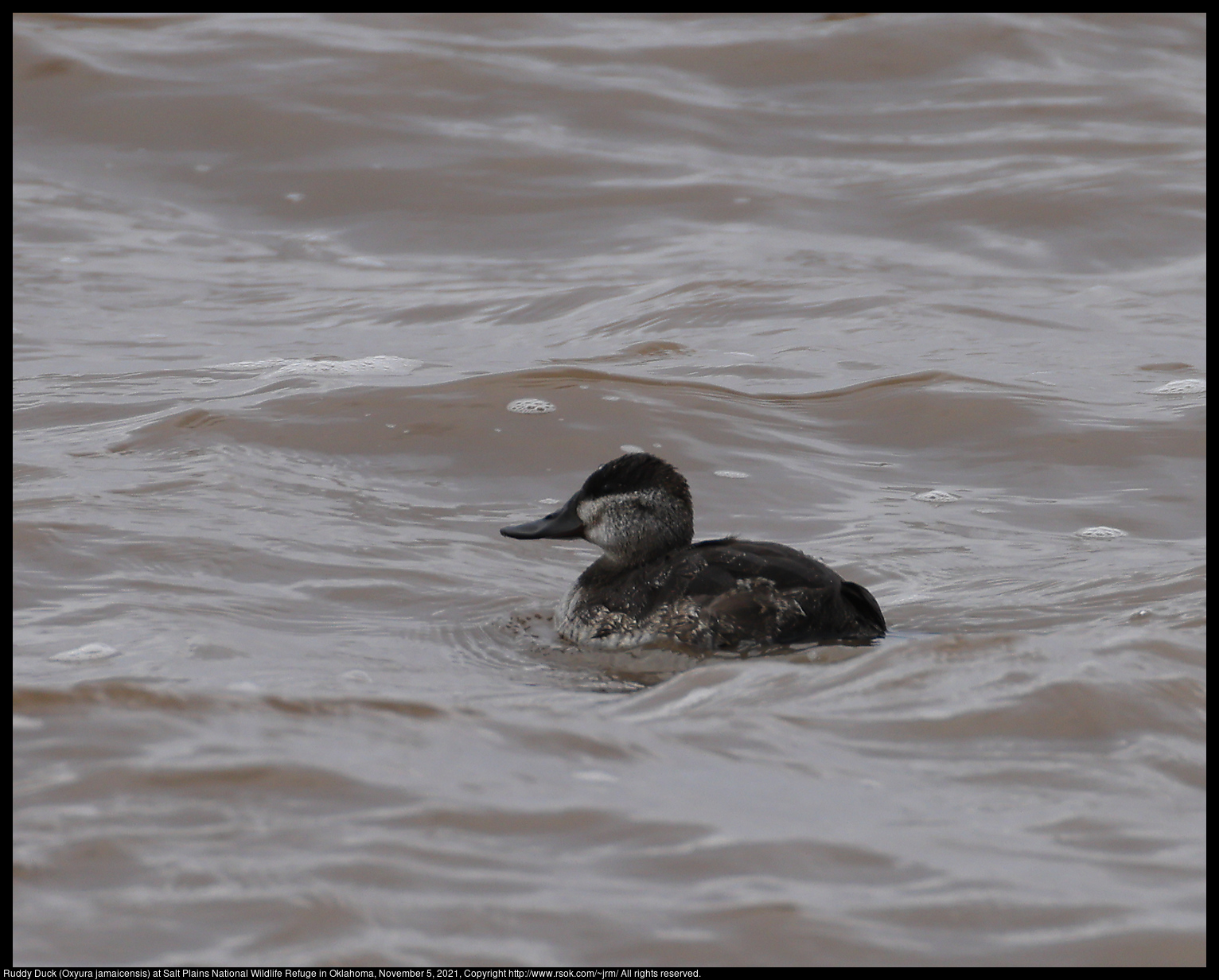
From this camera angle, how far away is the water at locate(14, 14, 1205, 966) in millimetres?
3764

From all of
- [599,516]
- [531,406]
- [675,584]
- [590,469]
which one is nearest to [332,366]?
[531,406]

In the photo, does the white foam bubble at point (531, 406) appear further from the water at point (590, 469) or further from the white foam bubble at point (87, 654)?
the white foam bubble at point (87, 654)

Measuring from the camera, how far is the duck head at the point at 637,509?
6.18m

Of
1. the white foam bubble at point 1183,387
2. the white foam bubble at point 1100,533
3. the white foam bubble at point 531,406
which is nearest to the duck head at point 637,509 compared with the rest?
the white foam bubble at point 1100,533

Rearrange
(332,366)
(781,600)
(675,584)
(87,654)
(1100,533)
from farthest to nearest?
A: (332,366), (1100,533), (675,584), (781,600), (87,654)

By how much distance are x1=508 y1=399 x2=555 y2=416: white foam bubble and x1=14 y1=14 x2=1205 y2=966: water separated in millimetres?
30

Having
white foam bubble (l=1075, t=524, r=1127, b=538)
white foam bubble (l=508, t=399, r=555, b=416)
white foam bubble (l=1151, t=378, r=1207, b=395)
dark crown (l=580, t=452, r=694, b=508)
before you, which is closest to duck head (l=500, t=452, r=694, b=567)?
dark crown (l=580, t=452, r=694, b=508)

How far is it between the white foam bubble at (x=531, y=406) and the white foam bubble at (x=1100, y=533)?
9.36 feet

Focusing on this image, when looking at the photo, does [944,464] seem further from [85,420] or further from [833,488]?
[85,420]

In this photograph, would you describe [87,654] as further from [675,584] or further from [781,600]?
[781,600]

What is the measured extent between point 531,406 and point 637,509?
8.20 ft

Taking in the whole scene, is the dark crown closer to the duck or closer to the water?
the duck

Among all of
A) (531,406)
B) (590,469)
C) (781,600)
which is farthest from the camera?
(531,406)

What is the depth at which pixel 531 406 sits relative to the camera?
8586mm
